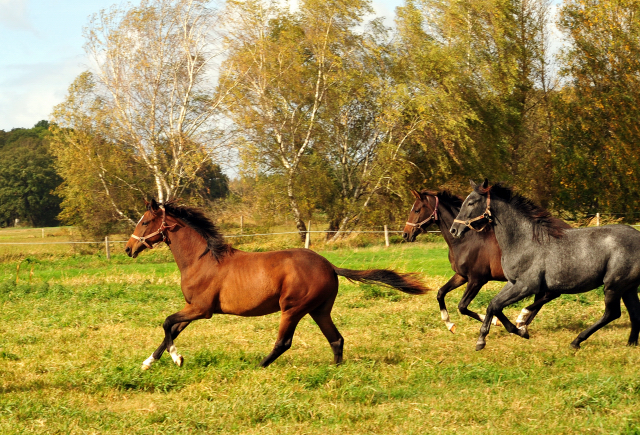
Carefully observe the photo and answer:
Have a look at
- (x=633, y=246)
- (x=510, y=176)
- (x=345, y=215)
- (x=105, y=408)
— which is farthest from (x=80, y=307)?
(x=510, y=176)

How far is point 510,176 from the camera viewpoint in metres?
26.8

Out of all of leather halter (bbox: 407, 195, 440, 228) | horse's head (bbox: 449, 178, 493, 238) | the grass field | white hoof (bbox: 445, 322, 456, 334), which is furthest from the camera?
leather halter (bbox: 407, 195, 440, 228)

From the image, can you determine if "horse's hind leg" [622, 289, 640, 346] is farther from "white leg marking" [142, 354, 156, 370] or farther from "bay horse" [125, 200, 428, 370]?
"white leg marking" [142, 354, 156, 370]

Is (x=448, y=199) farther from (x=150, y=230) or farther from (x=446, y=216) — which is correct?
(x=150, y=230)

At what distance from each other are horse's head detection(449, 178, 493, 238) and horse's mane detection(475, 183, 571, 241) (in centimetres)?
3

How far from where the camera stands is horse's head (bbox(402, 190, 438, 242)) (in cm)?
945

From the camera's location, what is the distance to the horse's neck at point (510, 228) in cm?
707

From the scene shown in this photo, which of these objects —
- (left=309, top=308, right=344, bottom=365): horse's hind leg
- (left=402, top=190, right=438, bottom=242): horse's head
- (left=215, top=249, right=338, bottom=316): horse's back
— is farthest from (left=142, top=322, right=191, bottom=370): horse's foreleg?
(left=402, top=190, right=438, bottom=242): horse's head

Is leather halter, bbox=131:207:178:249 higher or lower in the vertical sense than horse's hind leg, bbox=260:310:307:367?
higher

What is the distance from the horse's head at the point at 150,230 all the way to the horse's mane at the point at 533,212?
3.85 metres

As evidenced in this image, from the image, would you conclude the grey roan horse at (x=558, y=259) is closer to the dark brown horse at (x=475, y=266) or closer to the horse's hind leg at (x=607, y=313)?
the horse's hind leg at (x=607, y=313)

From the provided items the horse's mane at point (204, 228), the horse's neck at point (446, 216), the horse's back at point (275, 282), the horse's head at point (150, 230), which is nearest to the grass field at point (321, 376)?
the horse's back at point (275, 282)

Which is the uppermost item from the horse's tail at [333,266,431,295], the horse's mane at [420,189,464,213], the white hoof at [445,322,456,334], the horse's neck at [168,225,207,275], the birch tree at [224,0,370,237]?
the birch tree at [224,0,370,237]

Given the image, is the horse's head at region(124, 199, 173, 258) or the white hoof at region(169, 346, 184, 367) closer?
the white hoof at region(169, 346, 184, 367)
